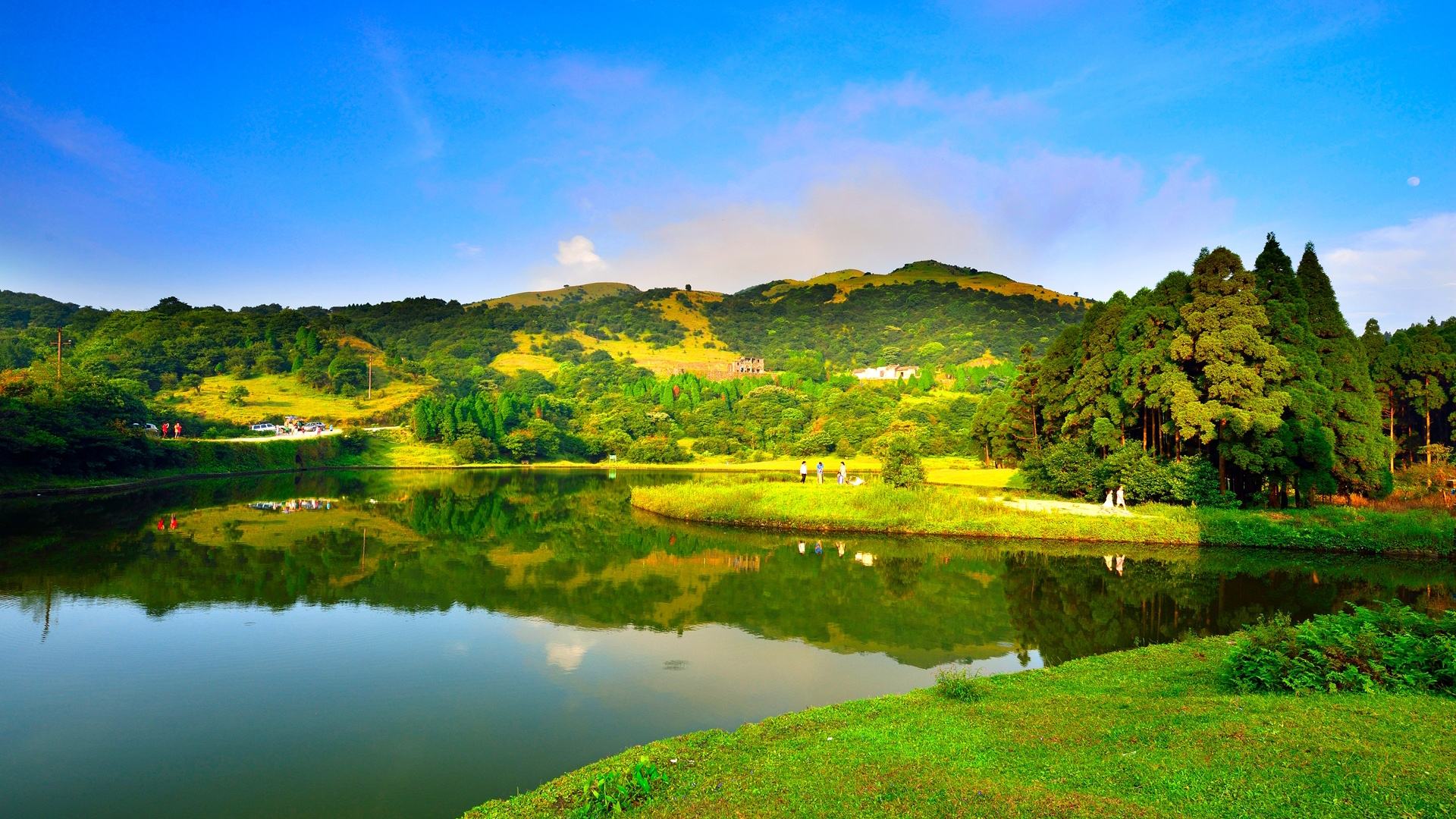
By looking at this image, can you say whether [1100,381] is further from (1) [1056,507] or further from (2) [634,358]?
(2) [634,358]

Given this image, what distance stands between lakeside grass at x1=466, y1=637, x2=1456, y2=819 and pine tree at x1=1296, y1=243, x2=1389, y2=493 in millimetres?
24920

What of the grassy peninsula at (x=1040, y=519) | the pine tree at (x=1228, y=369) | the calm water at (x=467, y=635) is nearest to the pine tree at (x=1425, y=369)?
the pine tree at (x=1228, y=369)

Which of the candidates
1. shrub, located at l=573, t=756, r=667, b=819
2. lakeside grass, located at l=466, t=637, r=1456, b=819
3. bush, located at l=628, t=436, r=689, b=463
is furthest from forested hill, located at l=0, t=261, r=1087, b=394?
shrub, located at l=573, t=756, r=667, b=819

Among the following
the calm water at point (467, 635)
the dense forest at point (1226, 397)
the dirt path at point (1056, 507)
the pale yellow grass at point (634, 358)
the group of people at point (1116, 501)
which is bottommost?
the calm water at point (467, 635)

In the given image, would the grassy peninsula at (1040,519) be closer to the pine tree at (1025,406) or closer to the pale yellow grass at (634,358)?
the pine tree at (1025,406)

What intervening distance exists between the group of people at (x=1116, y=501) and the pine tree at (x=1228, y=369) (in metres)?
3.29

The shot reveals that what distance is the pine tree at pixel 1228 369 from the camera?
26422 mm

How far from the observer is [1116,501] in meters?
30.4

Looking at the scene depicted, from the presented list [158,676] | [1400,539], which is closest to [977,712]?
[158,676]

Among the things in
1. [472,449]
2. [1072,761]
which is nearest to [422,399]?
[472,449]

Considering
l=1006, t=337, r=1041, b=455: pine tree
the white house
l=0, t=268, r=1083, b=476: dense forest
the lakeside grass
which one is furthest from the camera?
the white house

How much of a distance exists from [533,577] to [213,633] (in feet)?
27.1

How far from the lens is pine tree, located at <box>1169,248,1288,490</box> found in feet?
86.7

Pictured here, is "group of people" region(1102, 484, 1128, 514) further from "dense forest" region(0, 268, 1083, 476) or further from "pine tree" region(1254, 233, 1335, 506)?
"dense forest" region(0, 268, 1083, 476)
